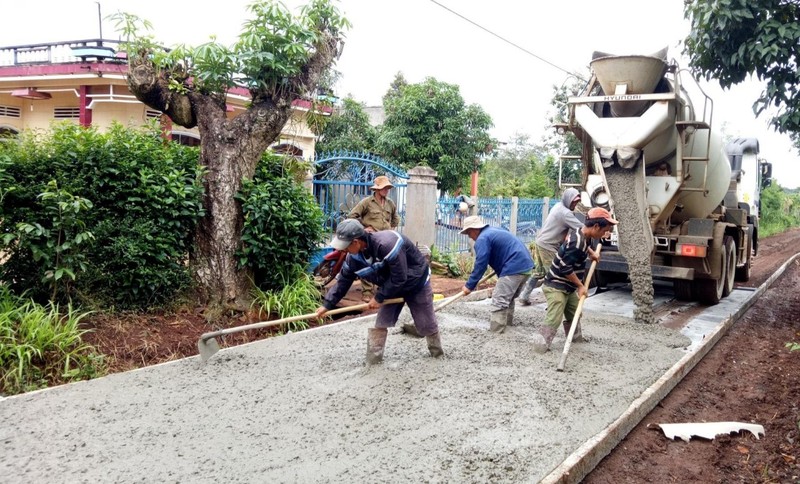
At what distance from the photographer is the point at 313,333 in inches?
237

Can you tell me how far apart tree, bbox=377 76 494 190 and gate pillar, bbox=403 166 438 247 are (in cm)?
633

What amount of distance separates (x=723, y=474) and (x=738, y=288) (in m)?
7.93

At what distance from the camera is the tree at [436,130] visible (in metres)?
16.5

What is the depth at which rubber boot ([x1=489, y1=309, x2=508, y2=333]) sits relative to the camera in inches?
243

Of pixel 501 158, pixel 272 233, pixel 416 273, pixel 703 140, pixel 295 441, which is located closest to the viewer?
pixel 295 441

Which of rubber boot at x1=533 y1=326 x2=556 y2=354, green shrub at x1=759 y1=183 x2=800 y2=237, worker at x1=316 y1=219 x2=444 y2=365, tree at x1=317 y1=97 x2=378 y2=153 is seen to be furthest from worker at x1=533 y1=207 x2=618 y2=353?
green shrub at x1=759 y1=183 x2=800 y2=237

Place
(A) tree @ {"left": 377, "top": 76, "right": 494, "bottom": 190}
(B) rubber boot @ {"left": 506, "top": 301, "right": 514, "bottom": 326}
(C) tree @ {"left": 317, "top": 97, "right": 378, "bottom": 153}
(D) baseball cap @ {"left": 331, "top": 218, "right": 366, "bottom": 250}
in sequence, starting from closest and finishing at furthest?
(D) baseball cap @ {"left": 331, "top": 218, "right": 366, "bottom": 250} → (B) rubber boot @ {"left": 506, "top": 301, "right": 514, "bottom": 326} → (A) tree @ {"left": 377, "top": 76, "right": 494, "bottom": 190} → (C) tree @ {"left": 317, "top": 97, "right": 378, "bottom": 153}

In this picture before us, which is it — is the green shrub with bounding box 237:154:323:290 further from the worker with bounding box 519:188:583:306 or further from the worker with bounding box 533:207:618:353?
the worker with bounding box 533:207:618:353

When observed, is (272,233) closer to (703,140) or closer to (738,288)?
(703,140)

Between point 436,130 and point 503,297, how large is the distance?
11.3 meters

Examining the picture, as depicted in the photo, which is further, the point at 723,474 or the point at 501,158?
the point at 501,158

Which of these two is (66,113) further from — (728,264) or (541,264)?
(728,264)

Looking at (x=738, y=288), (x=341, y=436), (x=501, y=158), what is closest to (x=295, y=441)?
(x=341, y=436)

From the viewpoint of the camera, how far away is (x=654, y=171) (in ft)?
25.6
